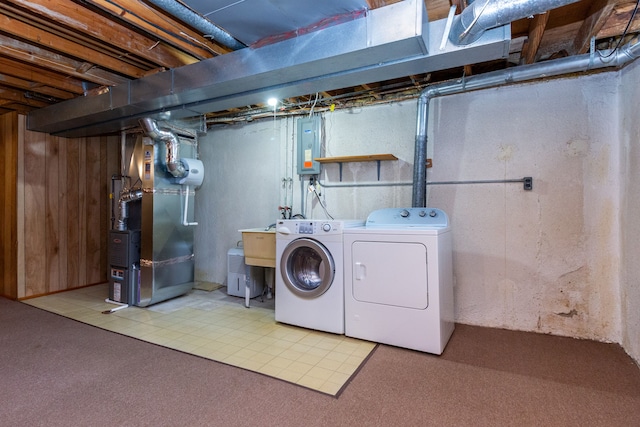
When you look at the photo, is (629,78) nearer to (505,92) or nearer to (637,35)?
(637,35)

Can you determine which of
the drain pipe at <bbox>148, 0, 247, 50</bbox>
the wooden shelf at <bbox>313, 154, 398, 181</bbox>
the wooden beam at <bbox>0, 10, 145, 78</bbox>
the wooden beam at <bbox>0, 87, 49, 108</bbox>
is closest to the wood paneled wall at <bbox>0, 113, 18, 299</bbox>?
the wooden beam at <bbox>0, 87, 49, 108</bbox>

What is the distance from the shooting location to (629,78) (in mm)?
2490

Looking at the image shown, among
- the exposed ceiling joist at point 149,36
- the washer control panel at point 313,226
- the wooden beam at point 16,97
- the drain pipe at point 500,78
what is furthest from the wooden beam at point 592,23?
the wooden beam at point 16,97

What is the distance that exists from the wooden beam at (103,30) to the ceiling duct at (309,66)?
0.15 metres

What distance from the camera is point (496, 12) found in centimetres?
172

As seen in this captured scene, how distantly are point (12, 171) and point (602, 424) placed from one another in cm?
596

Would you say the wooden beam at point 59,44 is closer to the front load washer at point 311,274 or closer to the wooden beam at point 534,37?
the front load washer at point 311,274

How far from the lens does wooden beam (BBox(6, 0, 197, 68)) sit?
2.03 metres

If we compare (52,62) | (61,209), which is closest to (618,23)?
(52,62)

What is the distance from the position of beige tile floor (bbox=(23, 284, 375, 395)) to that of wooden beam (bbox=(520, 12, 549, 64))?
2.58 metres

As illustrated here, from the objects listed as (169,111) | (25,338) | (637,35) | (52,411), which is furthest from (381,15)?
(25,338)

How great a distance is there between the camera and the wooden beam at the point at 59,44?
2.27 metres

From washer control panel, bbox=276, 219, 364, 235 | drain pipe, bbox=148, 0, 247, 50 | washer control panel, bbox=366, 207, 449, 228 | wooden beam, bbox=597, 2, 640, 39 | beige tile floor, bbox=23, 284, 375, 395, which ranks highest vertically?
wooden beam, bbox=597, 2, 640, 39

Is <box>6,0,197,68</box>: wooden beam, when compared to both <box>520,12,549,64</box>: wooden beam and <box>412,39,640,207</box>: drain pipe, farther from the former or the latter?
<box>520,12,549,64</box>: wooden beam
